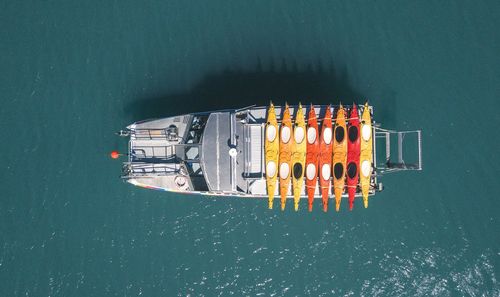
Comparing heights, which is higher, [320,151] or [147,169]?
[320,151]

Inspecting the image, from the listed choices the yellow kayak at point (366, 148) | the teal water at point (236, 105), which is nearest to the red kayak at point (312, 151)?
the yellow kayak at point (366, 148)

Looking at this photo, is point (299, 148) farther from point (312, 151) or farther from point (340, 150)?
point (340, 150)

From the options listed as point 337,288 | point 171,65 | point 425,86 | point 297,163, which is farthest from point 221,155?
point 425,86

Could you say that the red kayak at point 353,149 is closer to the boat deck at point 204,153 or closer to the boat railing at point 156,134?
the boat deck at point 204,153

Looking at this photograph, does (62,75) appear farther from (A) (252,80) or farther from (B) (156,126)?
(A) (252,80)

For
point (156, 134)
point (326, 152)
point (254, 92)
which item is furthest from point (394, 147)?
point (156, 134)

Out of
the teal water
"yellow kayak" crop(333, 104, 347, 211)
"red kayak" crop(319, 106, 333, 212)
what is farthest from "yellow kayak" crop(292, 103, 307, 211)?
the teal water
